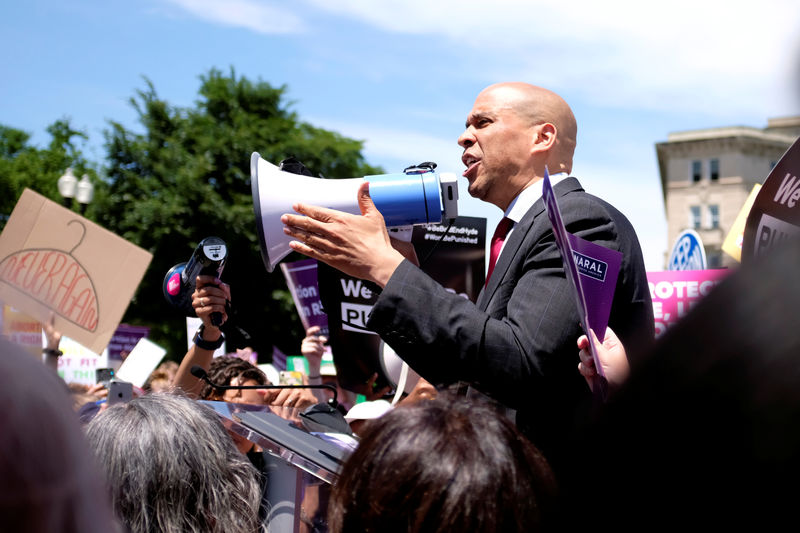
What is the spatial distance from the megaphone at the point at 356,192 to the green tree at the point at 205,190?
1817 centimetres

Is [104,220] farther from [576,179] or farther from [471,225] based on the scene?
[576,179]

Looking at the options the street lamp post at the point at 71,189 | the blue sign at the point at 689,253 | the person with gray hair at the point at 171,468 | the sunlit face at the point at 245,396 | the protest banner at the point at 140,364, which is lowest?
the protest banner at the point at 140,364

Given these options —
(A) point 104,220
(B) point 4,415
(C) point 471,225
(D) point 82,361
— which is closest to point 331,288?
(C) point 471,225

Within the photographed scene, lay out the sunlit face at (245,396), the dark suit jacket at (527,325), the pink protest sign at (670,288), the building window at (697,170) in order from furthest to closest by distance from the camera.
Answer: the building window at (697,170)
the pink protest sign at (670,288)
the sunlit face at (245,396)
the dark suit jacket at (527,325)

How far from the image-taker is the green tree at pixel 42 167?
1307 inches

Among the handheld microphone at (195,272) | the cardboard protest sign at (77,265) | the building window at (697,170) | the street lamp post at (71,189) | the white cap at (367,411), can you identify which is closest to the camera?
the handheld microphone at (195,272)

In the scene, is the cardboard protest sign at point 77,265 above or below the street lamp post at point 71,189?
below

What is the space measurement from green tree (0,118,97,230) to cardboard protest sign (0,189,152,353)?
27163 mm

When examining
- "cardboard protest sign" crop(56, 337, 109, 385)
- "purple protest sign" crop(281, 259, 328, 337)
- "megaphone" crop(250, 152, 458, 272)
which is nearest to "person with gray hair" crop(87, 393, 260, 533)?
"megaphone" crop(250, 152, 458, 272)

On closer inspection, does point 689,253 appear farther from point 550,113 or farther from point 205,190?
point 205,190

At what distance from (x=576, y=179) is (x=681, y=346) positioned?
79.9 inches

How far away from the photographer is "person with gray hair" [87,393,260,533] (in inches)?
73.1

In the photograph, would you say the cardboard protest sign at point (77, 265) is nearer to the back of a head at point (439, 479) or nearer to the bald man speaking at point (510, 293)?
the bald man speaking at point (510, 293)

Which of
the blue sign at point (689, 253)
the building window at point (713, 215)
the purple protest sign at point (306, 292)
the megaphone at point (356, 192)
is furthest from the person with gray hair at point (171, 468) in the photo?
the building window at point (713, 215)
